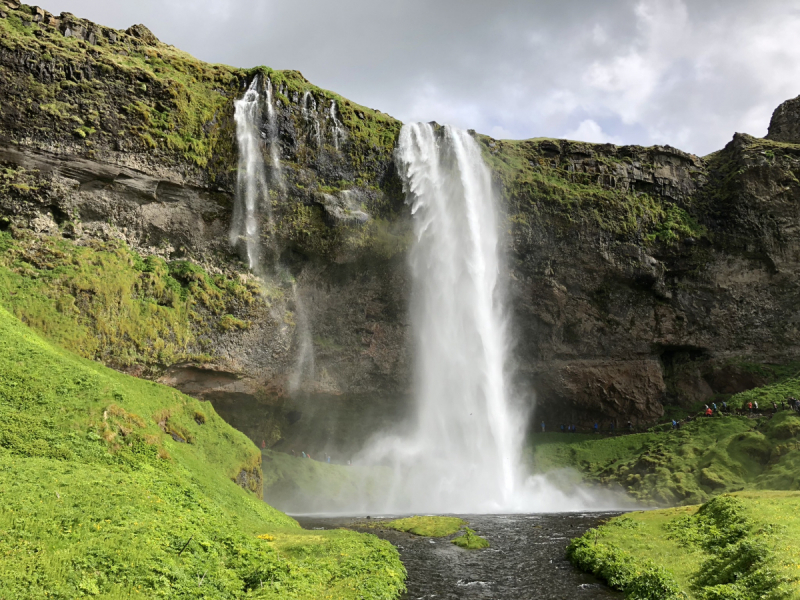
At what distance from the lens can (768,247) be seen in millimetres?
56438

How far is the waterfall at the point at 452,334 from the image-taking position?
4475cm

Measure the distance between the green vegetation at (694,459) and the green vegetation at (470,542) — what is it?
21444mm

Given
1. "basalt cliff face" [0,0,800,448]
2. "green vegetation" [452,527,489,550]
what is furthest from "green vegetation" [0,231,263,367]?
"green vegetation" [452,527,489,550]

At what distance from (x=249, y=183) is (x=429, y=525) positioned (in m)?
31.9

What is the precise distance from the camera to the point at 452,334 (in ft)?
160

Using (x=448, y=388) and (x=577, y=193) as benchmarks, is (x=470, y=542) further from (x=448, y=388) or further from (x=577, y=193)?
(x=577, y=193)

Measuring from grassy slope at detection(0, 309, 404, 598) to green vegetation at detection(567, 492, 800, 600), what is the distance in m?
7.07

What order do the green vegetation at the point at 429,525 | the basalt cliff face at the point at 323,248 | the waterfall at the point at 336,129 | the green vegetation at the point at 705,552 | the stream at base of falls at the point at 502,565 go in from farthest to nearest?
the waterfall at the point at 336,129 → the basalt cliff face at the point at 323,248 → the green vegetation at the point at 429,525 → the stream at base of falls at the point at 502,565 → the green vegetation at the point at 705,552

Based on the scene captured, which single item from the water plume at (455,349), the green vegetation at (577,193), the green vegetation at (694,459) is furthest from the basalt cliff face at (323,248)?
the green vegetation at (694,459)

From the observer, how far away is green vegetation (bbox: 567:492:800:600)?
12.8 m

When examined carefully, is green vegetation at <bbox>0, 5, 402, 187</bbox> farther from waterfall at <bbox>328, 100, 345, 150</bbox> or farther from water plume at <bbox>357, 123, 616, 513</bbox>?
water plume at <bbox>357, 123, 616, 513</bbox>

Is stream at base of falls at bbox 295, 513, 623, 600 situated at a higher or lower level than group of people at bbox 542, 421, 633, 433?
lower

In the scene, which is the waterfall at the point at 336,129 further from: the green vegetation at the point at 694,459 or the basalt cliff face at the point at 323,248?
the green vegetation at the point at 694,459

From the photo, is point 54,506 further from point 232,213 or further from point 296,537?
point 232,213
